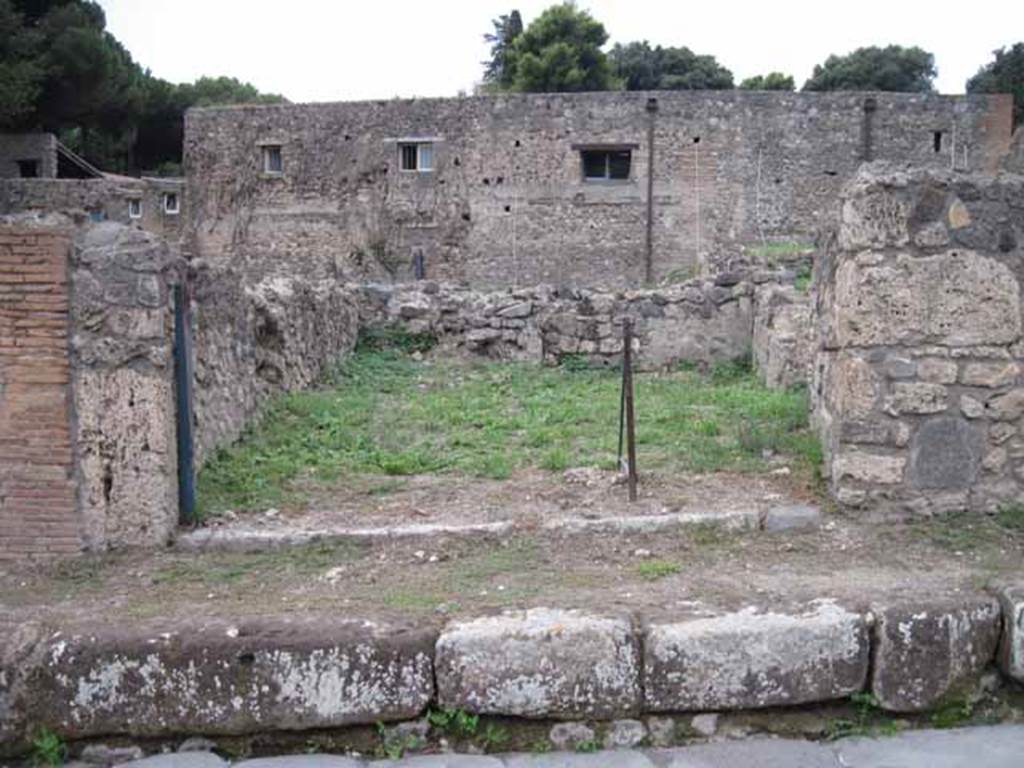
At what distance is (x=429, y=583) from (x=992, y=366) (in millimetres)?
2929

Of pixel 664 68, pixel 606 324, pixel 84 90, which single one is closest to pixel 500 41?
pixel 664 68

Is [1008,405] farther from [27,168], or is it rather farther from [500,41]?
[500,41]

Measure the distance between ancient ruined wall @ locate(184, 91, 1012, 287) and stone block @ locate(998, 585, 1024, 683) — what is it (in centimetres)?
1972

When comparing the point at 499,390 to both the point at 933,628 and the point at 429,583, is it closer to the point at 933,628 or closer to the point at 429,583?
the point at 429,583

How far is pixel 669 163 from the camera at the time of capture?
81.3 ft

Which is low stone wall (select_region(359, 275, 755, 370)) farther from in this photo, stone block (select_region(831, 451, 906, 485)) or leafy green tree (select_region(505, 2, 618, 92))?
leafy green tree (select_region(505, 2, 618, 92))

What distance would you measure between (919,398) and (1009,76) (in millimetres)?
43044

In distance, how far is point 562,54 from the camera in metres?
37.9

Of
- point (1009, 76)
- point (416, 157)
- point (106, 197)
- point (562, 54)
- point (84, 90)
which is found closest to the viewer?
point (416, 157)

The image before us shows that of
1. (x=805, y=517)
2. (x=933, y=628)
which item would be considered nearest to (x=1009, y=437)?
(x=805, y=517)

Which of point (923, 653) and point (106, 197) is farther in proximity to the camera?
point (106, 197)

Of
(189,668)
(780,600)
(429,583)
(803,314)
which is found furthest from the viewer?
(803,314)

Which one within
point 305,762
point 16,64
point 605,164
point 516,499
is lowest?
point 305,762

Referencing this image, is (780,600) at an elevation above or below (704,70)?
below
